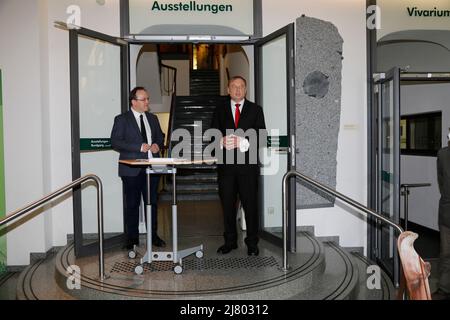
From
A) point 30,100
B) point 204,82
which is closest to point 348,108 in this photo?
point 30,100

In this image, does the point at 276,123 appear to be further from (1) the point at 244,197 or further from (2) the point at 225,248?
(2) the point at 225,248

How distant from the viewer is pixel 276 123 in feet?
15.6

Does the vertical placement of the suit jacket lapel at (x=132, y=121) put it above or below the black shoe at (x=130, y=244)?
above

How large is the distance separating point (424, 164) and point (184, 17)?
15.7 ft

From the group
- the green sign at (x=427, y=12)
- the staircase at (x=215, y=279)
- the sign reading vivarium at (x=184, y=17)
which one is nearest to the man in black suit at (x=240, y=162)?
the staircase at (x=215, y=279)

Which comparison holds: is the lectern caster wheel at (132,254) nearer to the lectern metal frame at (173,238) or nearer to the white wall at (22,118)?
the lectern metal frame at (173,238)

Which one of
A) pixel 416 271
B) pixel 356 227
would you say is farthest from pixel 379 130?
pixel 416 271

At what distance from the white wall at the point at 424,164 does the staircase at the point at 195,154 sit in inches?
135

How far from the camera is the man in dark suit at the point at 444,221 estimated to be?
13.7 feet

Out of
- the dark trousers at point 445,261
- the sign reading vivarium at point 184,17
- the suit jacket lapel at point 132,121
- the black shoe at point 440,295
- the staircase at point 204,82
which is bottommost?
the black shoe at point 440,295

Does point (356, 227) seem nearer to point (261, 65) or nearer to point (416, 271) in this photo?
point (261, 65)

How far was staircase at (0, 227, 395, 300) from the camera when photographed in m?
3.26

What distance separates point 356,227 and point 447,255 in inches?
46.5

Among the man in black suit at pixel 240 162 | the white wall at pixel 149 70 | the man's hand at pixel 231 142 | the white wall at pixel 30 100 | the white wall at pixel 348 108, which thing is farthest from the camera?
the white wall at pixel 149 70
